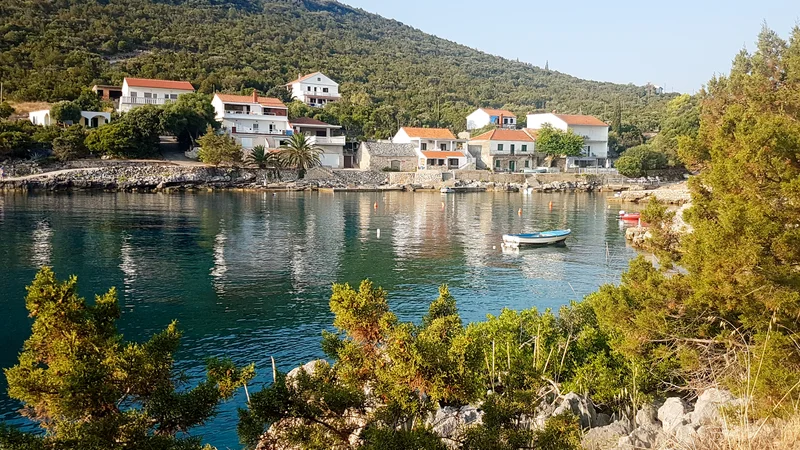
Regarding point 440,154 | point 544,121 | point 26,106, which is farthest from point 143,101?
point 544,121

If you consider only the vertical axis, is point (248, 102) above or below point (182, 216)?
above

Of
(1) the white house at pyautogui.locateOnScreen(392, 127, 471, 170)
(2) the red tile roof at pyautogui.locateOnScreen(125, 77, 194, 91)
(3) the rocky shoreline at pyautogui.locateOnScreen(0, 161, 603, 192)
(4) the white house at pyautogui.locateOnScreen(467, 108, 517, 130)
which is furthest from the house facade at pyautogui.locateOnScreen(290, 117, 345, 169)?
(4) the white house at pyautogui.locateOnScreen(467, 108, 517, 130)

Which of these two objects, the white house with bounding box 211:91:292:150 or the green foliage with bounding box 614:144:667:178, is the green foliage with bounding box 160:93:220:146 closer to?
the white house with bounding box 211:91:292:150

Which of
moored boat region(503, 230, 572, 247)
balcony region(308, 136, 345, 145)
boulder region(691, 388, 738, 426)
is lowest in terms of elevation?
boulder region(691, 388, 738, 426)

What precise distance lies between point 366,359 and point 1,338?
13245mm

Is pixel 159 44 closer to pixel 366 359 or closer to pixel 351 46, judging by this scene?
pixel 351 46

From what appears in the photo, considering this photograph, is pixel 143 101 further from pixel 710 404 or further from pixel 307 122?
pixel 710 404

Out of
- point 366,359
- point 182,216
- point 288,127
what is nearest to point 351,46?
point 288,127

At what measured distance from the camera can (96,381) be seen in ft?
16.9

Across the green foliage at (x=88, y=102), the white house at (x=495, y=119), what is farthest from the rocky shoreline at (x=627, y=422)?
the white house at (x=495, y=119)

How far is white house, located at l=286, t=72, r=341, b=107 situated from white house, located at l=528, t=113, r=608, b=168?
34825mm

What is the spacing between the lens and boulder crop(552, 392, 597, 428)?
9122 millimetres

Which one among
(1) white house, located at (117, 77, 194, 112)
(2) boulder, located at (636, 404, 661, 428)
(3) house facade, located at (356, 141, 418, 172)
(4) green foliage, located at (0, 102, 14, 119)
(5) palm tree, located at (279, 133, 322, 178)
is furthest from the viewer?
(3) house facade, located at (356, 141, 418, 172)

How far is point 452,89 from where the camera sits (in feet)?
430
